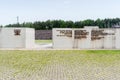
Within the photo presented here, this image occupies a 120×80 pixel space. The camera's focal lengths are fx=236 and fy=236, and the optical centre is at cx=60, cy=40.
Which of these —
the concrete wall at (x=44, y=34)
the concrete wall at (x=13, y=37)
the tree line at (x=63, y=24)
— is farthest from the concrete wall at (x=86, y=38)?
the tree line at (x=63, y=24)

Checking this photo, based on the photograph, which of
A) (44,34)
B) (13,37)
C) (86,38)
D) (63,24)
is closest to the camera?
(86,38)

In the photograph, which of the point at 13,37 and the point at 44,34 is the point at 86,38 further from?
the point at 44,34

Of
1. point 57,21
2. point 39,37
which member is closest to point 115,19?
point 57,21

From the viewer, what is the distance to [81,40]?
24.4 metres

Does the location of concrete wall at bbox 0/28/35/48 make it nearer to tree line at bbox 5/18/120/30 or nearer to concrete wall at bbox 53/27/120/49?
concrete wall at bbox 53/27/120/49

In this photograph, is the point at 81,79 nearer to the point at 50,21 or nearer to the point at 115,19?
the point at 50,21

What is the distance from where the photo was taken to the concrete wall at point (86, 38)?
2431 centimetres

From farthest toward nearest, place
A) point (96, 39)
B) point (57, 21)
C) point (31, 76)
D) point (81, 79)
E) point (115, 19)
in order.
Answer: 1. point (115, 19)
2. point (57, 21)
3. point (96, 39)
4. point (31, 76)
5. point (81, 79)

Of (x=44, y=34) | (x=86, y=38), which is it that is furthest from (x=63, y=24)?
(x=86, y=38)

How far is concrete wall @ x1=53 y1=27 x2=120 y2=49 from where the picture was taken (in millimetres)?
24312

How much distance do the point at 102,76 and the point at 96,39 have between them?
1509cm

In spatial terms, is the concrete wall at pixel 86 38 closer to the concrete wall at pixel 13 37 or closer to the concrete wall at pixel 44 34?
the concrete wall at pixel 13 37

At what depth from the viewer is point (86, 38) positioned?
2431cm

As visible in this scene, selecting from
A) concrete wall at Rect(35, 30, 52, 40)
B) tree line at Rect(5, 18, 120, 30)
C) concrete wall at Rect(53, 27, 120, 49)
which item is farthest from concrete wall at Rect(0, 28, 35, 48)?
tree line at Rect(5, 18, 120, 30)
